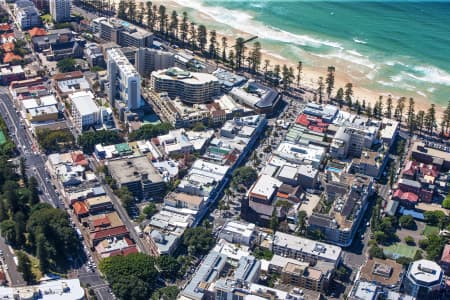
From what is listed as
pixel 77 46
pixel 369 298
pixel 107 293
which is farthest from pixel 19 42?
pixel 369 298

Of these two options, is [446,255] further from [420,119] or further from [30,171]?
[30,171]

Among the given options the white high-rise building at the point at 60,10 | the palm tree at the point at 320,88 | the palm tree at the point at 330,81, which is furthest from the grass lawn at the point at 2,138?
the palm tree at the point at 330,81

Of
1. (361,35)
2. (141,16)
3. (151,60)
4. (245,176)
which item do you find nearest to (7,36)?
(141,16)

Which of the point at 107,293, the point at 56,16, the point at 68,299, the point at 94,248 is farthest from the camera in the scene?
the point at 56,16

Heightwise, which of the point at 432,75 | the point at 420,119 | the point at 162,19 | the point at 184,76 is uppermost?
the point at 162,19

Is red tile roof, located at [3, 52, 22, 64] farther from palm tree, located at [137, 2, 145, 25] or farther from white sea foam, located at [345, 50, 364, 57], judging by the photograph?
white sea foam, located at [345, 50, 364, 57]

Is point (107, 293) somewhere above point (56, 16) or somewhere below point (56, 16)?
below

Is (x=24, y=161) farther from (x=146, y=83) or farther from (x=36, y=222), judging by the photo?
(x=146, y=83)

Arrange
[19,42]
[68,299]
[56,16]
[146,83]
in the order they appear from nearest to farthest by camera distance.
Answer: [68,299]
[146,83]
[19,42]
[56,16]

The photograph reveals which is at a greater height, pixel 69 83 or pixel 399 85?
pixel 399 85
